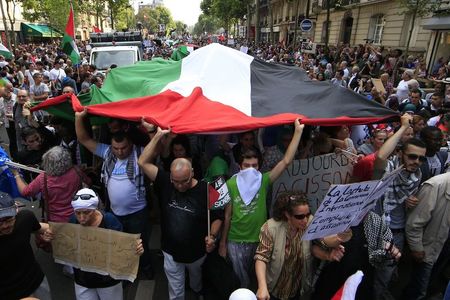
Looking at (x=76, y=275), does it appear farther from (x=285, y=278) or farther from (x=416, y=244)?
(x=416, y=244)

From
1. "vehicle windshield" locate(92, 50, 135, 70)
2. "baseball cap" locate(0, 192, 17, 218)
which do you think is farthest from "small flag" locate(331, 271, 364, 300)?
Answer: "vehicle windshield" locate(92, 50, 135, 70)

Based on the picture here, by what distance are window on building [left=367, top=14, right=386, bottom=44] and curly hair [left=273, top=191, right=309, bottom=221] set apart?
2351cm

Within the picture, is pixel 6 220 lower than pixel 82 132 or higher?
lower

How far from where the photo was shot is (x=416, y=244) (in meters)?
3.14

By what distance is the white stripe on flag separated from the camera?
379 centimetres

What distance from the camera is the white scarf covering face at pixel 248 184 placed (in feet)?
9.69

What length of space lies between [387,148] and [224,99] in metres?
1.76

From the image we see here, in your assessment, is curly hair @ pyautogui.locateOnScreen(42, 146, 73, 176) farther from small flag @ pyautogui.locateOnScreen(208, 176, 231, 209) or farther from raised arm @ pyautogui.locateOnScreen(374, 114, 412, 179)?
raised arm @ pyautogui.locateOnScreen(374, 114, 412, 179)

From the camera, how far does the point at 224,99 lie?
3754mm

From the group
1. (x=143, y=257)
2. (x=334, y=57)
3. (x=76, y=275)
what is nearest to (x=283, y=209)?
(x=76, y=275)

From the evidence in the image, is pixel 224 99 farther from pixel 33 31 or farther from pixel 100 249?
pixel 33 31

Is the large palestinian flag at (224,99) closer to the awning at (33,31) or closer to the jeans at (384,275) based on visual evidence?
the jeans at (384,275)

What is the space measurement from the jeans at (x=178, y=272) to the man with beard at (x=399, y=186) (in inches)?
67.9

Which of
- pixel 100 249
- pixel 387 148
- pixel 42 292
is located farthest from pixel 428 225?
pixel 42 292
